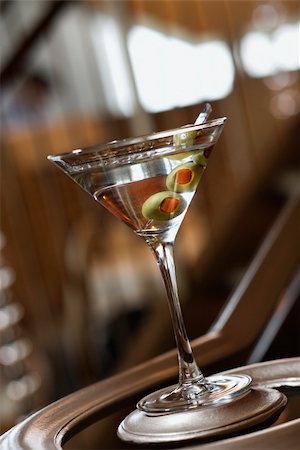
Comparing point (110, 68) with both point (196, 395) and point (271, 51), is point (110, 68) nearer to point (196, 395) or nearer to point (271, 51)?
point (271, 51)

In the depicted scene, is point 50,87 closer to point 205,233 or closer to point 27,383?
point 205,233

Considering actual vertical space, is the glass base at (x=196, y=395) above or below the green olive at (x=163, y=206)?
below

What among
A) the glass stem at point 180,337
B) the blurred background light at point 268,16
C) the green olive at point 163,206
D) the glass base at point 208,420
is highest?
the blurred background light at point 268,16

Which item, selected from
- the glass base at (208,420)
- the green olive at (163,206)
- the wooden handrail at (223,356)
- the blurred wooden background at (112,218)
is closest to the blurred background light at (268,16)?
the blurred wooden background at (112,218)

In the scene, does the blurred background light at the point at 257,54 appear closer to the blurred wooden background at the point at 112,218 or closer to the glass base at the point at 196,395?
the blurred wooden background at the point at 112,218

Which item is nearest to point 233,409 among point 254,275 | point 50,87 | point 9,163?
point 254,275

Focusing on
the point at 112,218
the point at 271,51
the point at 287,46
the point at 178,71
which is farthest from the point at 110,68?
the point at 112,218
